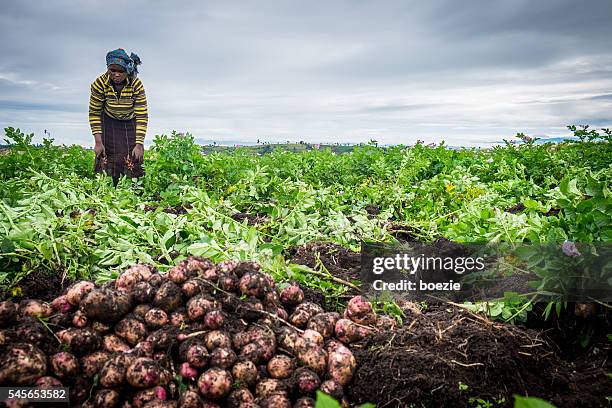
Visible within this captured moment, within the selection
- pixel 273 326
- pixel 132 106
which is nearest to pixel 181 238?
pixel 273 326

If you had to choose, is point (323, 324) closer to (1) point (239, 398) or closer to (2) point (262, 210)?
(1) point (239, 398)

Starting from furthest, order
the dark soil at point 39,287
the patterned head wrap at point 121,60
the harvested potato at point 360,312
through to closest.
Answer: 1. the patterned head wrap at point 121,60
2. the dark soil at point 39,287
3. the harvested potato at point 360,312

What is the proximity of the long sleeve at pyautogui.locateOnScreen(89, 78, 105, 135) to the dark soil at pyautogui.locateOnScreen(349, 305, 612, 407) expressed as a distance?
7637 millimetres

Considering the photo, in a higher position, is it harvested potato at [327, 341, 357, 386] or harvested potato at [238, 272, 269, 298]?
harvested potato at [238, 272, 269, 298]

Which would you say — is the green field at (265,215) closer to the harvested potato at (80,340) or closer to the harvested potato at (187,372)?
the harvested potato at (80,340)

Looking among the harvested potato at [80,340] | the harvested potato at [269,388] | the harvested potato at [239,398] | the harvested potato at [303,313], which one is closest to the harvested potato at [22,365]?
the harvested potato at [80,340]

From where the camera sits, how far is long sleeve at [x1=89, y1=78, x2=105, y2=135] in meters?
8.45

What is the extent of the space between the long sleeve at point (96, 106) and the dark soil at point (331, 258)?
6120 millimetres

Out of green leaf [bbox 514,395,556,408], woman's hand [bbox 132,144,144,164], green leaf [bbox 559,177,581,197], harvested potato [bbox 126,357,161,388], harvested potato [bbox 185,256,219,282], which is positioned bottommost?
harvested potato [bbox 126,357,161,388]

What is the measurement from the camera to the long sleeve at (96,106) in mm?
8453

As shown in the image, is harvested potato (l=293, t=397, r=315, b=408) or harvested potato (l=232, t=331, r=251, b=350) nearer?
harvested potato (l=293, t=397, r=315, b=408)

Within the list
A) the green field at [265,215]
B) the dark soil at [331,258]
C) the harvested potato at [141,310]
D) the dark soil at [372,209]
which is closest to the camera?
the harvested potato at [141,310]

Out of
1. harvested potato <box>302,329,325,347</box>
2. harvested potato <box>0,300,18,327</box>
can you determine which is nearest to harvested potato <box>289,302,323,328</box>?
harvested potato <box>302,329,325,347</box>

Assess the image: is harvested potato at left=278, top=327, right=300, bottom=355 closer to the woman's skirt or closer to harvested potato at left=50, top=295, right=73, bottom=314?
harvested potato at left=50, top=295, right=73, bottom=314
